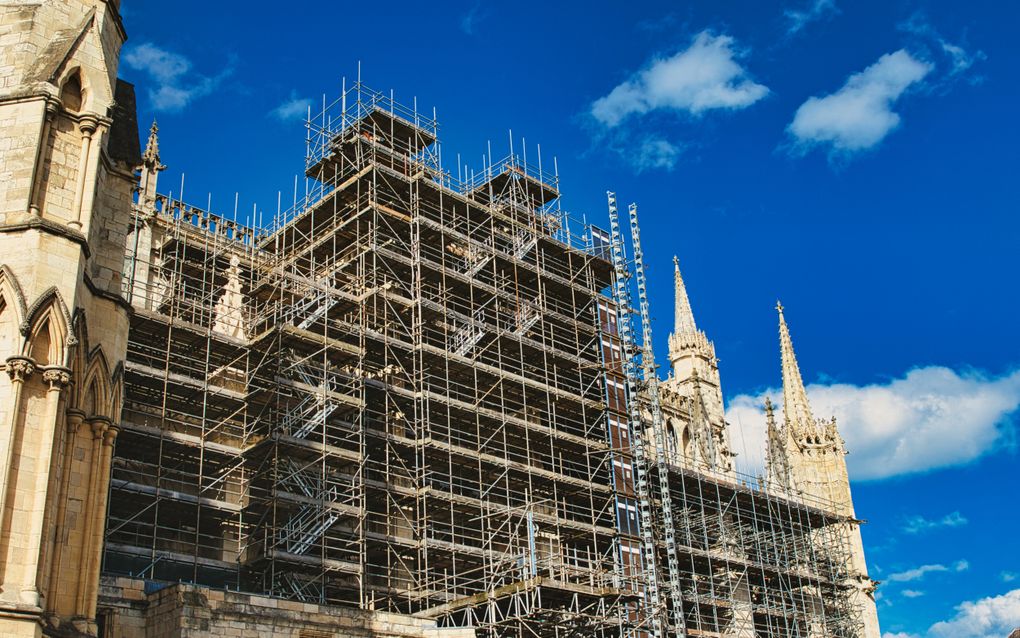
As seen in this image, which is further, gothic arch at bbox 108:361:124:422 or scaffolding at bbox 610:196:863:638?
scaffolding at bbox 610:196:863:638

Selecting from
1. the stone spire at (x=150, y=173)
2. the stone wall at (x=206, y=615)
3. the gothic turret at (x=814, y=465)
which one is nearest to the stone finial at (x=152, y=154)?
the stone spire at (x=150, y=173)

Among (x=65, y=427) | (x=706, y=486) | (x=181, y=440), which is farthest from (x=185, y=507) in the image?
(x=706, y=486)

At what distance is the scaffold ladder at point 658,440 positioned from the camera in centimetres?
4466

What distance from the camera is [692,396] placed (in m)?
72.6

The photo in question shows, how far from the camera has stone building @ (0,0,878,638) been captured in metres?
15.2

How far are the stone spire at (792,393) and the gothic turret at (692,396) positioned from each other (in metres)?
4.51

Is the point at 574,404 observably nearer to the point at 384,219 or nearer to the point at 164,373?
the point at 384,219

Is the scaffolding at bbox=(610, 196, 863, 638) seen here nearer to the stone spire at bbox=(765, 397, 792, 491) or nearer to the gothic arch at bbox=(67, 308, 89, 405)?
the stone spire at bbox=(765, 397, 792, 491)

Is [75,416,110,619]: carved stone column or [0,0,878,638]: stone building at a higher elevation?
[0,0,878,638]: stone building

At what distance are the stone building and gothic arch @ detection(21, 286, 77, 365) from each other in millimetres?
41

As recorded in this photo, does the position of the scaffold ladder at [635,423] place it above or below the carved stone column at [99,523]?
above

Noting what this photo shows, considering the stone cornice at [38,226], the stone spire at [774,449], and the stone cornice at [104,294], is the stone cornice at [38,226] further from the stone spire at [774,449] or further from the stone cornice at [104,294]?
the stone spire at [774,449]

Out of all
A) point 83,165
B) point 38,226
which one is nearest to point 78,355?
point 38,226

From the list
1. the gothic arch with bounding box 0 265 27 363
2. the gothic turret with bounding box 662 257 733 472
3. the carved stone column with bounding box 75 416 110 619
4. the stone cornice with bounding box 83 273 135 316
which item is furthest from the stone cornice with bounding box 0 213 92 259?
the gothic turret with bounding box 662 257 733 472
